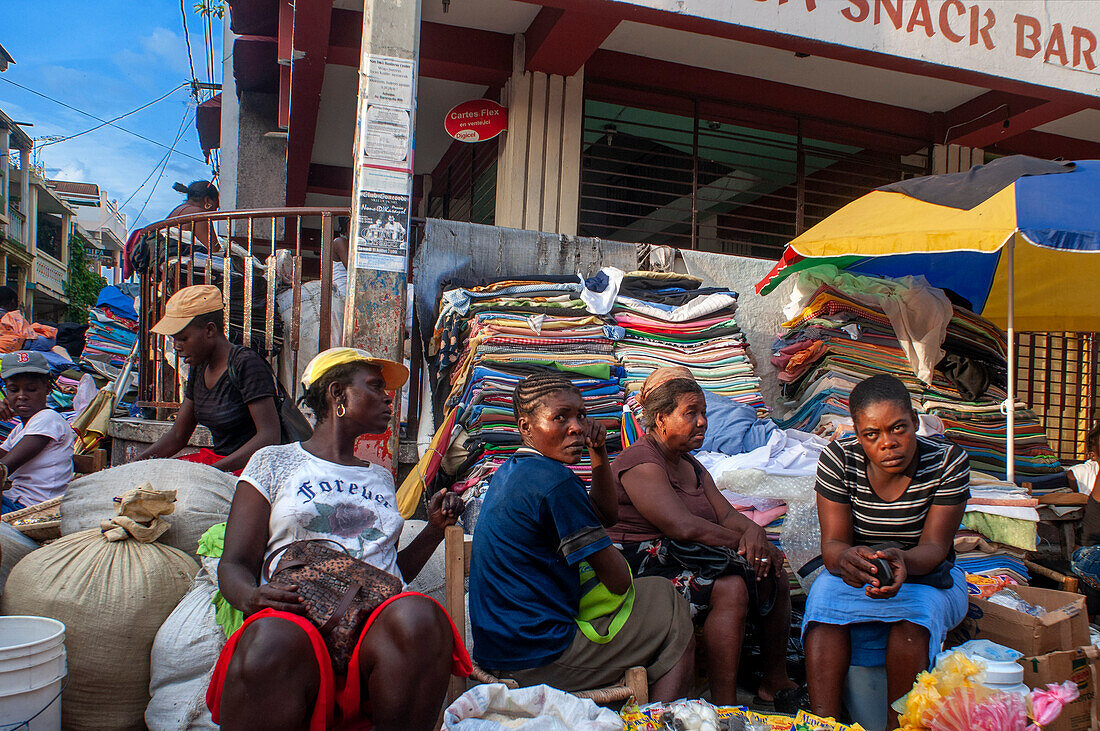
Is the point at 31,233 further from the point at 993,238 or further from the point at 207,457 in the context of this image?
the point at 993,238

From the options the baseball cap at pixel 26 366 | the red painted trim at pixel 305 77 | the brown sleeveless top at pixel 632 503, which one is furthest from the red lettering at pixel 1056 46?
the baseball cap at pixel 26 366

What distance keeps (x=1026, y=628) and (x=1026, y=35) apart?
204 inches

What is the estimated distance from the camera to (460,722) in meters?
2.22

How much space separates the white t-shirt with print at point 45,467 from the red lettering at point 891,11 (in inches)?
241

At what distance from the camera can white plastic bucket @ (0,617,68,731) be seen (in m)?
2.24

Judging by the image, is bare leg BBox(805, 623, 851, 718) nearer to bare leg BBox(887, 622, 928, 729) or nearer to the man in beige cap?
bare leg BBox(887, 622, 928, 729)

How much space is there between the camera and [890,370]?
5457 mm

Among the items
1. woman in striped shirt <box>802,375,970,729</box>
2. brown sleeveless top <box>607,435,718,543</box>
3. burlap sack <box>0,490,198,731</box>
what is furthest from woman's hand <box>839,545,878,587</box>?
burlap sack <box>0,490,198,731</box>

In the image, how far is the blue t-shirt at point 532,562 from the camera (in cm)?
252

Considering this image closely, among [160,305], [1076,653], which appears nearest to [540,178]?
[160,305]

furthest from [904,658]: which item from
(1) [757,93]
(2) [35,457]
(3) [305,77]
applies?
(3) [305,77]

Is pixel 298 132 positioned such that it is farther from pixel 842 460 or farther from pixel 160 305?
pixel 842 460

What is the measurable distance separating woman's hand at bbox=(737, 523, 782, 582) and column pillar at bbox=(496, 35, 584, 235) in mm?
3800

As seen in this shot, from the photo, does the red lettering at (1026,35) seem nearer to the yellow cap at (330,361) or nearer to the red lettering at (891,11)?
the red lettering at (891,11)
